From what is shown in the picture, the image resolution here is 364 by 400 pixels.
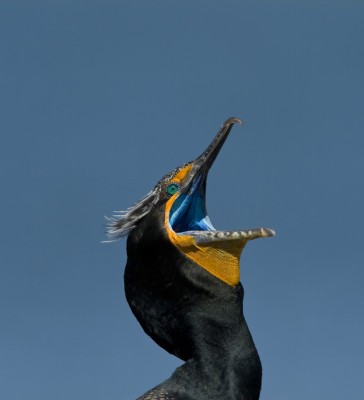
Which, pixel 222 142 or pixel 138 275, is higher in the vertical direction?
pixel 222 142

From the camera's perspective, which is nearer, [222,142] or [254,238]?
[254,238]

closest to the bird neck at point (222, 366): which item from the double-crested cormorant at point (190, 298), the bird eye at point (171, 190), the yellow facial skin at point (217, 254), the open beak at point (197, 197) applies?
the double-crested cormorant at point (190, 298)

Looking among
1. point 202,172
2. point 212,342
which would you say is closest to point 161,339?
point 212,342

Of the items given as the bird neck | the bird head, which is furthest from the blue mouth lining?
the bird neck

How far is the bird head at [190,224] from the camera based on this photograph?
19.2 m

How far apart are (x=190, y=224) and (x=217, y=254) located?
3.50ft

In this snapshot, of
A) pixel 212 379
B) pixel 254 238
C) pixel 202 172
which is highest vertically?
pixel 202 172

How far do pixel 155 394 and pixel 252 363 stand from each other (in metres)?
1.24

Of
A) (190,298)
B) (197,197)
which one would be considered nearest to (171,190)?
(197,197)

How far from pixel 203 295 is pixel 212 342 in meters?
0.58

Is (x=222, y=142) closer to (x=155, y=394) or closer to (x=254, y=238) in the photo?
(x=254, y=238)

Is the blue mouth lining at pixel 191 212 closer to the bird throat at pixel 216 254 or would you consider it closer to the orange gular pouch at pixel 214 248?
the orange gular pouch at pixel 214 248

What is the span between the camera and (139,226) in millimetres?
19812

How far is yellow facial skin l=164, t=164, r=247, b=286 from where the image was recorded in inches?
757
